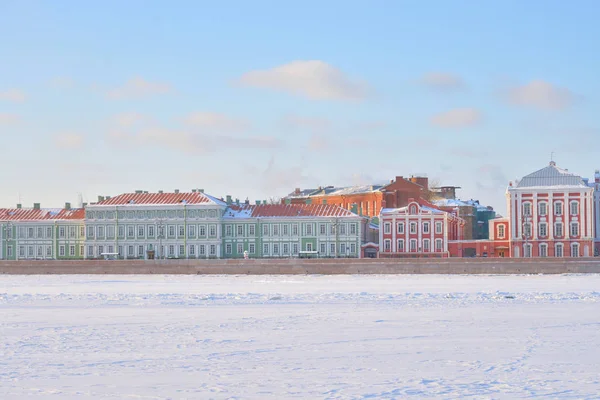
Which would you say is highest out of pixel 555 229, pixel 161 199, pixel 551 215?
pixel 161 199

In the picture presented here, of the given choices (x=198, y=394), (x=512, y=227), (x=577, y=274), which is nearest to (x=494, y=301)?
(x=198, y=394)

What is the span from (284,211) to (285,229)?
1.56 meters

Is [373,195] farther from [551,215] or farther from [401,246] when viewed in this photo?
[551,215]

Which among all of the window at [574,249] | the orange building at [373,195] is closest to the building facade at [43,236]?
the orange building at [373,195]

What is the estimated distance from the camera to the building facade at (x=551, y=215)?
244 ft

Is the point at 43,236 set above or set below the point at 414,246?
above

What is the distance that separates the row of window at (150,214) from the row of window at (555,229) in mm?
23624

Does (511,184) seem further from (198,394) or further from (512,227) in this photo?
(198,394)

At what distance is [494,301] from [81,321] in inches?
439

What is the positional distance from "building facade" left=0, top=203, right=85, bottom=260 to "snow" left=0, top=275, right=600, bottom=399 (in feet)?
195

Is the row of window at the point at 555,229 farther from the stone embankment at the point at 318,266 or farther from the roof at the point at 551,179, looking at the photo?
the stone embankment at the point at 318,266

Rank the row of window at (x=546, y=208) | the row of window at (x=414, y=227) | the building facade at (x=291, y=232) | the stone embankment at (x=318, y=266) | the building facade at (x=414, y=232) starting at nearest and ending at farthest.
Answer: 1. the stone embankment at (x=318, y=266)
2. the row of window at (x=546, y=208)
3. the building facade at (x=414, y=232)
4. the row of window at (x=414, y=227)
5. the building facade at (x=291, y=232)

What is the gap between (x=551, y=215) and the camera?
7525 centimetres

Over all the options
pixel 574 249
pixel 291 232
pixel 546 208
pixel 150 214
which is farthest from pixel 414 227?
pixel 150 214
